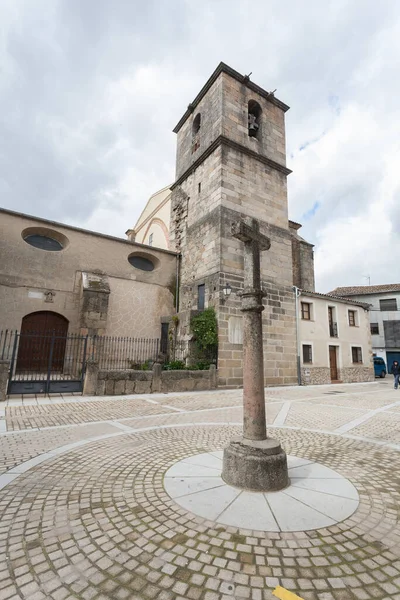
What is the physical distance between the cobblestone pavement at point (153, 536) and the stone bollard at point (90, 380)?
4.72 meters

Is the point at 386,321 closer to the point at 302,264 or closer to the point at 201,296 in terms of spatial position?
the point at 302,264

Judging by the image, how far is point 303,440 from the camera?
15.6ft

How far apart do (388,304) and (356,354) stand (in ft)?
50.1

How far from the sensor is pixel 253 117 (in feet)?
53.8

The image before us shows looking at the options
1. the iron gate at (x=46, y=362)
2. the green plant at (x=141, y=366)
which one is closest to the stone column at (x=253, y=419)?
the iron gate at (x=46, y=362)

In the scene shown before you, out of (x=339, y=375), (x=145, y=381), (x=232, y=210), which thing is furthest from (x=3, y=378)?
(x=339, y=375)

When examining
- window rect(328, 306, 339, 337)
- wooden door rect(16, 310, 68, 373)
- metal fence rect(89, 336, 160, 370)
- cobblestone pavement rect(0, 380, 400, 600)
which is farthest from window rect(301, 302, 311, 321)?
wooden door rect(16, 310, 68, 373)

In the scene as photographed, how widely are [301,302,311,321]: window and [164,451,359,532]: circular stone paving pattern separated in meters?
13.5

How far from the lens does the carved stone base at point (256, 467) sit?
9.29ft

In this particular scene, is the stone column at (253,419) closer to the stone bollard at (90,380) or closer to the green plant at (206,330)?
the stone bollard at (90,380)

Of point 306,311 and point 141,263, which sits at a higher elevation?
point 141,263

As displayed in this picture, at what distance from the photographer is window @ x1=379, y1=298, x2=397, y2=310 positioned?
29.9 m

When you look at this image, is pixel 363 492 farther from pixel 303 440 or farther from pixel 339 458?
pixel 303 440

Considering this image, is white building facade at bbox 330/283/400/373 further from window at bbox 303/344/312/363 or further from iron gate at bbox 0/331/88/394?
iron gate at bbox 0/331/88/394
